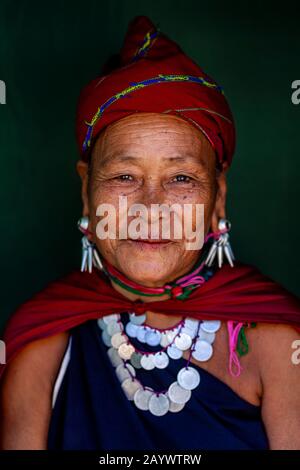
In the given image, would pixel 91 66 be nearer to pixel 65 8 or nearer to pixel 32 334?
pixel 65 8

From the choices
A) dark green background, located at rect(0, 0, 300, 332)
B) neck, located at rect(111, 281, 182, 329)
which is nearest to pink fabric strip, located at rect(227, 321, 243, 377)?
neck, located at rect(111, 281, 182, 329)

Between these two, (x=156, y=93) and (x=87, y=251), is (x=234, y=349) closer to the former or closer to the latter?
(x=87, y=251)

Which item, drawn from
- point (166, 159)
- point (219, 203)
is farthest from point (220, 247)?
point (166, 159)

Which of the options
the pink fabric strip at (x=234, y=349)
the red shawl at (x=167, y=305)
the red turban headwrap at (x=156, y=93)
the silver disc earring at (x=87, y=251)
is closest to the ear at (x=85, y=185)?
the silver disc earring at (x=87, y=251)

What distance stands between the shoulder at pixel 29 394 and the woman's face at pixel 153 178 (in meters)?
0.39

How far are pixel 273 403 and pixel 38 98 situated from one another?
6.20 feet

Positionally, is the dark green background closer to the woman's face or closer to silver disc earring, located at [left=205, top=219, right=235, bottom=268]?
the woman's face

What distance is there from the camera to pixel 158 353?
246cm

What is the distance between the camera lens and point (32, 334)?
2518mm

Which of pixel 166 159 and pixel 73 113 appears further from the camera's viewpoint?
pixel 73 113

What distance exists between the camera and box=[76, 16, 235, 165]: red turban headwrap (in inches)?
96.1

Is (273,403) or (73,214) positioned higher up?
(73,214)

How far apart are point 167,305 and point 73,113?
1.45m

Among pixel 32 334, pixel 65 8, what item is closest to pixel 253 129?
pixel 65 8
